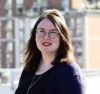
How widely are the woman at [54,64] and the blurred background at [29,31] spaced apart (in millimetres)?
274

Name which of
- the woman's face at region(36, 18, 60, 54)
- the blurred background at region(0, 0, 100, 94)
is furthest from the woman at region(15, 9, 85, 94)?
the blurred background at region(0, 0, 100, 94)

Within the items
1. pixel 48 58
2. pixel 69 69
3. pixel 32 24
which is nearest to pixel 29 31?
pixel 32 24

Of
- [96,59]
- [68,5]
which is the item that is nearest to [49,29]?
[96,59]

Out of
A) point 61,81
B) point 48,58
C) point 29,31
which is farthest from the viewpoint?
point 29,31

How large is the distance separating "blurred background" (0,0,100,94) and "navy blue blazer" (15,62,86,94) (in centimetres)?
33

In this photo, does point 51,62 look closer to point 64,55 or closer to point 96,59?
point 64,55

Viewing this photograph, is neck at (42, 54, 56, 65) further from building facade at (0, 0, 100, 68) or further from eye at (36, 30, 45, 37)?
building facade at (0, 0, 100, 68)

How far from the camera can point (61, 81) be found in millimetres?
Answer: 1343

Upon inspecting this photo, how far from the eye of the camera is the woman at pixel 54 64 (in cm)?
133

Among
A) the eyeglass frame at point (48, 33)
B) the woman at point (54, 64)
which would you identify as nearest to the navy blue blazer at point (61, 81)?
the woman at point (54, 64)

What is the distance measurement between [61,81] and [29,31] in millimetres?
5877

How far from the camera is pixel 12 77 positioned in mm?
3590

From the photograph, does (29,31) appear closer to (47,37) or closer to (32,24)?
(32,24)

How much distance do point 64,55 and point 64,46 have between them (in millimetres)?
30
